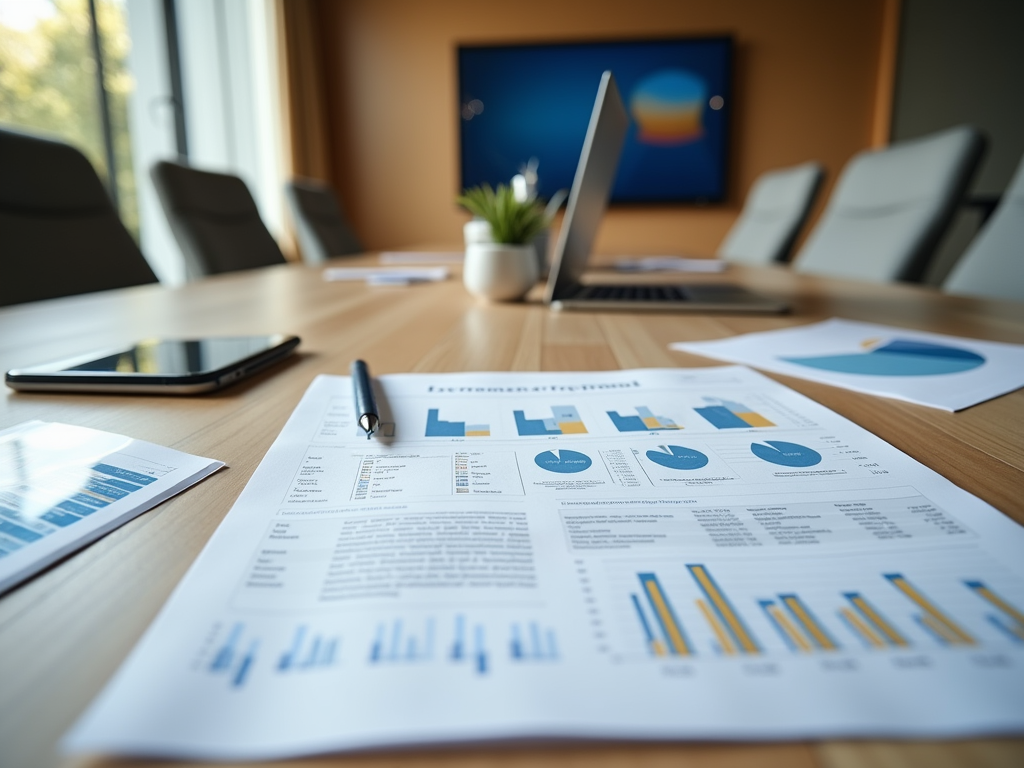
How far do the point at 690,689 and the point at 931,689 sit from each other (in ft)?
0.21

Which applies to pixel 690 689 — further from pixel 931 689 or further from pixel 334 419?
pixel 334 419

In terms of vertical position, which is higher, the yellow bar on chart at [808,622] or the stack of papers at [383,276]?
the stack of papers at [383,276]

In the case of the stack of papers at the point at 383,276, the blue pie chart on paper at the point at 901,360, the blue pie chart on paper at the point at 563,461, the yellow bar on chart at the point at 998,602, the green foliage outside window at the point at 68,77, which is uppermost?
the green foliage outside window at the point at 68,77

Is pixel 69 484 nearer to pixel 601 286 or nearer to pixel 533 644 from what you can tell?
pixel 533 644

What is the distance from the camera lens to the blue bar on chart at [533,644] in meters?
0.20

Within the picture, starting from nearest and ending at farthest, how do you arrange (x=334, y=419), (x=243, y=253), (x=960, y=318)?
(x=334, y=419) → (x=960, y=318) → (x=243, y=253)

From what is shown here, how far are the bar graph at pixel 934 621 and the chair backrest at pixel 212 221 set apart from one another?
5.46 feet

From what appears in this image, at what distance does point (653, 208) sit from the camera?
13.3 ft

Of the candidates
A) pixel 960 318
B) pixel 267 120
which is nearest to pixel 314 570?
pixel 960 318

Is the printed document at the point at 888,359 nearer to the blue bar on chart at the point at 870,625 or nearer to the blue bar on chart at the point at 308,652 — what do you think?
the blue bar on chart at the point at 870,625

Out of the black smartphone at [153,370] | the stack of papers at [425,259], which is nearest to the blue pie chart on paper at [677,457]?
the black smartphone at [153,370]

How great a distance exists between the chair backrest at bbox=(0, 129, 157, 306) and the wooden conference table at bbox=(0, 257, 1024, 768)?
26 centimetres

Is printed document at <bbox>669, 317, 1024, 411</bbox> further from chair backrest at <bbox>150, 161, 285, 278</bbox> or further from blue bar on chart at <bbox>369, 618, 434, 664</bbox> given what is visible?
chair backrest at <bbox>150, 161, 285, 278</bbox>

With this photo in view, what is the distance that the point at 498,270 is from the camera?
0.92 metres
